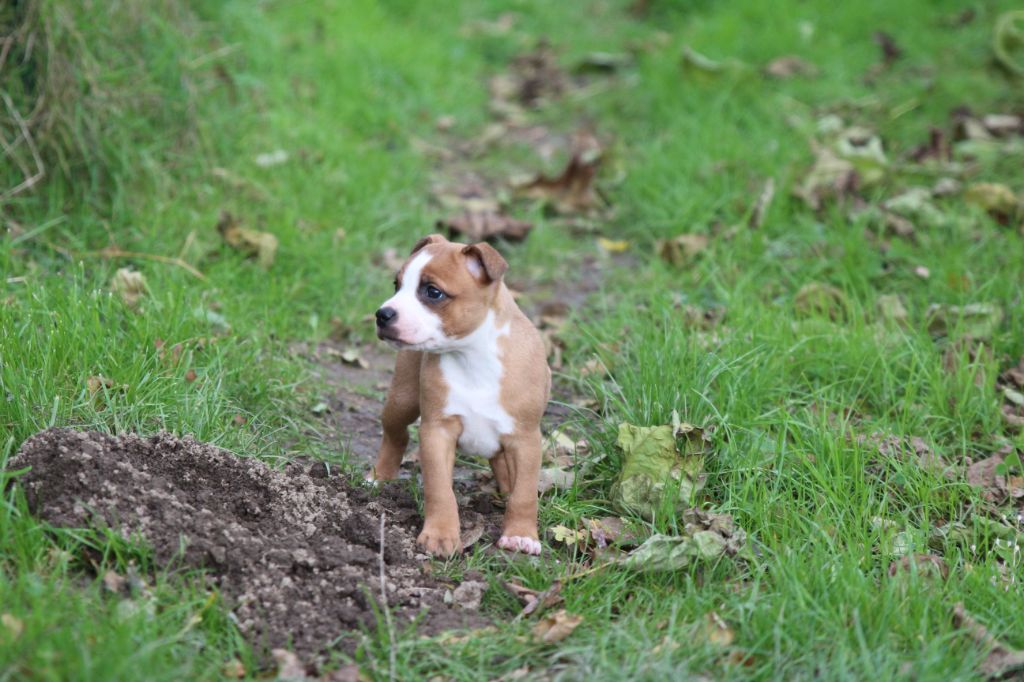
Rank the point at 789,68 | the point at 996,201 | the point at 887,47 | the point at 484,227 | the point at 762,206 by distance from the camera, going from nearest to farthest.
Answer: the point at 996,201
the point at 762,206
the point at 484,227
the point at 789,68
the point at 887,47

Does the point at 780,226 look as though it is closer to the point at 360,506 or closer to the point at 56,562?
the point at 360,506

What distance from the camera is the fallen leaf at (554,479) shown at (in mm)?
3980

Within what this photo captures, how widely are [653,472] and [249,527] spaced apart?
1.34 m

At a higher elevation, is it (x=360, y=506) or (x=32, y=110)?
(x=32, y=110)

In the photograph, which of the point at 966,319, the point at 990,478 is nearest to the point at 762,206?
the point at 966,319

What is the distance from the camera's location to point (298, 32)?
859cm

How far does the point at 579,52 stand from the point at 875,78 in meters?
2.78

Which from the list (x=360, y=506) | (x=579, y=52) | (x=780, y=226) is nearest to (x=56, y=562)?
(x=360, y=506)

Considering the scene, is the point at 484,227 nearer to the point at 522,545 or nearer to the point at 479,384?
the point at 479,384

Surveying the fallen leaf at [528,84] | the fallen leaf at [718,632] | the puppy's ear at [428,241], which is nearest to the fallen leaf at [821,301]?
the puppy's ear at [428,241]

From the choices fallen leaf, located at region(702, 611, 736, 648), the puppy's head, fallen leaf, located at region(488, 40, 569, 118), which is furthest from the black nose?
fallen leaf, located at region(488, 40, 569, 118)

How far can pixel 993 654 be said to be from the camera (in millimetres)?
3014

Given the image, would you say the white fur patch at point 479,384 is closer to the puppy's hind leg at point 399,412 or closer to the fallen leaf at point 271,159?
the puppy's hind leg at point 399,412

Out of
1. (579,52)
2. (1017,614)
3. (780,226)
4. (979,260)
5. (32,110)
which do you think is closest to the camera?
(1017,614)
